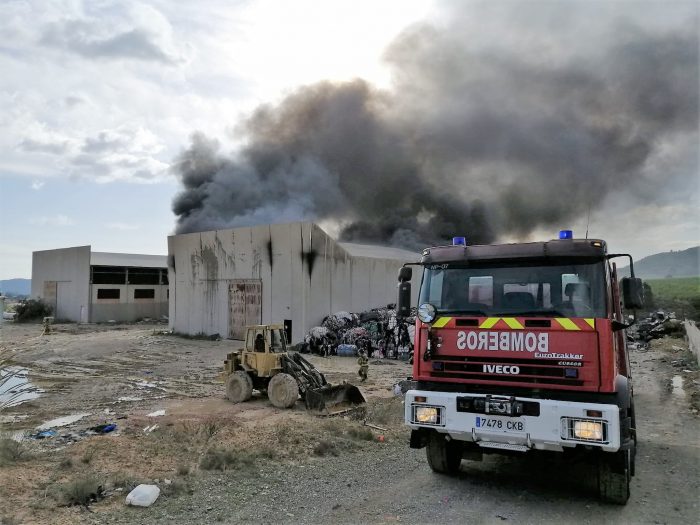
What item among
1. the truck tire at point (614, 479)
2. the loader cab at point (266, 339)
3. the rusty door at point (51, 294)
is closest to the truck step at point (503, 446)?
the truck tire at point (614, 479)

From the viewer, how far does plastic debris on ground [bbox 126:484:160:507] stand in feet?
15.3

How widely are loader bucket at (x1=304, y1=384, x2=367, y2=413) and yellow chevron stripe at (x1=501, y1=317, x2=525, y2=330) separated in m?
4.88

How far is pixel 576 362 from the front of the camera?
4.26 metres

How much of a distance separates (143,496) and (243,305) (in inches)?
681

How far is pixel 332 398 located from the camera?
8.93 metres

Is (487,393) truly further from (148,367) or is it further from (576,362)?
(148,367)

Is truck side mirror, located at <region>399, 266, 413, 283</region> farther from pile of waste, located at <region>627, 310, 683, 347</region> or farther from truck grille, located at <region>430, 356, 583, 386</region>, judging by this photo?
pile of waste, located at <region>627, 310, 683, 347</region>

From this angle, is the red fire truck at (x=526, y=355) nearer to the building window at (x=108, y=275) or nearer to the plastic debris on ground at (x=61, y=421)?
the plastic debris on ground at (x=61, y=421)

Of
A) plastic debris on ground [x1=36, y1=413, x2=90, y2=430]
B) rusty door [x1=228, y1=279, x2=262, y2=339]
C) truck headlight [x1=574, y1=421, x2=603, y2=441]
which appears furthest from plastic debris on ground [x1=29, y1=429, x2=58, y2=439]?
rusty door [x1=228, y1=279, x2=262, y2=339]

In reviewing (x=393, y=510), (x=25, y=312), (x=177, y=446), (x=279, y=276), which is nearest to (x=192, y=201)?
(x=25, y=312)

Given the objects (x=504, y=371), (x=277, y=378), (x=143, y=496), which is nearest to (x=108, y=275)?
(x=277, y=378)

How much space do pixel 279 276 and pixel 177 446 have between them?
14048mm

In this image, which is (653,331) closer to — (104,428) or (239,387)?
(239,387)

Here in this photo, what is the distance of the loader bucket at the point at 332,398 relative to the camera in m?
8.74
